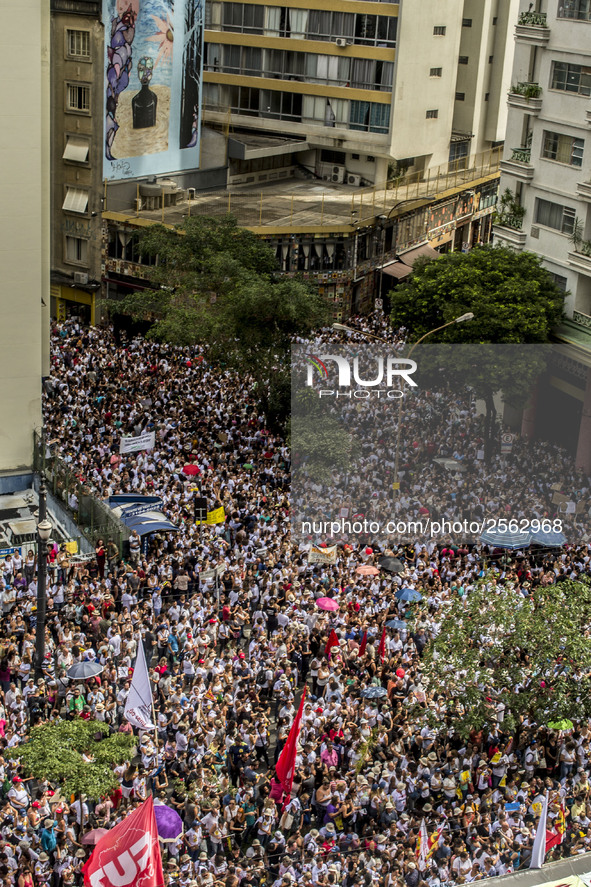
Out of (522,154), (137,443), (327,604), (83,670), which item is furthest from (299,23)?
(83,670)

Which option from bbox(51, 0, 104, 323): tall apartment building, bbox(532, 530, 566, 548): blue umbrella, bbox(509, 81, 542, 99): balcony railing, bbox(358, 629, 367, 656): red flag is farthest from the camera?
bbox(51, 0, 104, 323): tall apartment building

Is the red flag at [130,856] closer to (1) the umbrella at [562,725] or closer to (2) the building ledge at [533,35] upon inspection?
(1) the umbrella at [562,725]

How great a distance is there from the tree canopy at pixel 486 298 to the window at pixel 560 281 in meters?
0.35

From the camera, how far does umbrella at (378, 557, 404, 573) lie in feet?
99.7

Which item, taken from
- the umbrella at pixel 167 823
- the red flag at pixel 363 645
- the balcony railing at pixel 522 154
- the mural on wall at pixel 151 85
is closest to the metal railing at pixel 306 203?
the mural on wall at pixel 151 85

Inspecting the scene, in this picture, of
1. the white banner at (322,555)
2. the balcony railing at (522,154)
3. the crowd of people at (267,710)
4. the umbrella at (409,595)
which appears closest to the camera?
the crowd of people at (267,710)

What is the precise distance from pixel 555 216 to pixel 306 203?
19.3 metres

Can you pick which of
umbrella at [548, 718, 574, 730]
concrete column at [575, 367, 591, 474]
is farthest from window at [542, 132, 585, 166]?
umbrella at [548, 718, 574, 730]

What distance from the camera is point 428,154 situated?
6538 centimetres

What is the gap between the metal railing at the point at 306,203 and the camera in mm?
53344

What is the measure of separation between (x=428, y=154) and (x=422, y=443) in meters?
30.3

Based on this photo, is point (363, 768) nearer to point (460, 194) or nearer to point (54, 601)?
point (54, 601)

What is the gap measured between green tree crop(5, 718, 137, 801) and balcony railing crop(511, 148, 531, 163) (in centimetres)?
2802

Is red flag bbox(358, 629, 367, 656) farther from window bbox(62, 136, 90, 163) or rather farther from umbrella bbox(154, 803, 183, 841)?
window bbox(62, 136, 90, 163)
